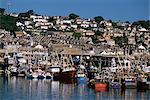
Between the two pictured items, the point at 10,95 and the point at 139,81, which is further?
the point at 139,81

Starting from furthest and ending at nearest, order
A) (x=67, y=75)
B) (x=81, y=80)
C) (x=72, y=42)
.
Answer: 1. (x=72, y=42)
2. (x=67, y=75)
3. (x=81, y=80)

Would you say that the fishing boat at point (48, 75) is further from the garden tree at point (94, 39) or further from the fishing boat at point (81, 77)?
the garden tree at point (94, 39)

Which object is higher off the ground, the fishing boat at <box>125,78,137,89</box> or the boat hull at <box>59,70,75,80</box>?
the boat hull at <box>59,70,75,80</box>

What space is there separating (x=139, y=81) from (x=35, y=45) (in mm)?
14289

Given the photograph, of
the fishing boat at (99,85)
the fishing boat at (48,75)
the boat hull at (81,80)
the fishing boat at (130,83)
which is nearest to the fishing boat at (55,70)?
Result: the fishing boat at (48,75)

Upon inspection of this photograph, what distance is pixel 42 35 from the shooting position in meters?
35.5

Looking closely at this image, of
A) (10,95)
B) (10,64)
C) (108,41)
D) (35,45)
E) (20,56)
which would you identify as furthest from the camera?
(108,41)

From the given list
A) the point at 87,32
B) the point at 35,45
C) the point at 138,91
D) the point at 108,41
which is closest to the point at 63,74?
the point at 138,91

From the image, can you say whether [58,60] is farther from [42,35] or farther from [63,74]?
[42,35]

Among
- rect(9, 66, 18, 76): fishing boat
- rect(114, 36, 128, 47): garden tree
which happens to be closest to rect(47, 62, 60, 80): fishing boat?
rect(9, 66, 18, 76): fishing boat

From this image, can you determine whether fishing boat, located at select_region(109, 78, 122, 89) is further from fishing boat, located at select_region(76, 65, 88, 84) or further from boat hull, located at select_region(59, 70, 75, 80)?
boat hull, located at select_region(59, 70, 75, 80)

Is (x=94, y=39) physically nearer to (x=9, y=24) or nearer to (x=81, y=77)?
(x=9, y=24)

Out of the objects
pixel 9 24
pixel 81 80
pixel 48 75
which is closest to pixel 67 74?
pixel 81 80

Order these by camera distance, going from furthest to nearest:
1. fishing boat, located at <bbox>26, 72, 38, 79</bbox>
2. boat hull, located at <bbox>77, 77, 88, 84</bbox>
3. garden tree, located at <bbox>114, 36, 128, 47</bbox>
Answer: garden tree, located at <bbox>114, 36, 128, 47</bbox> < fishing boat, located at <bbox>26, 72, 38, 79</bbox> < boat hull, located at <bbox>77, 77, 88, 84</bbox>
